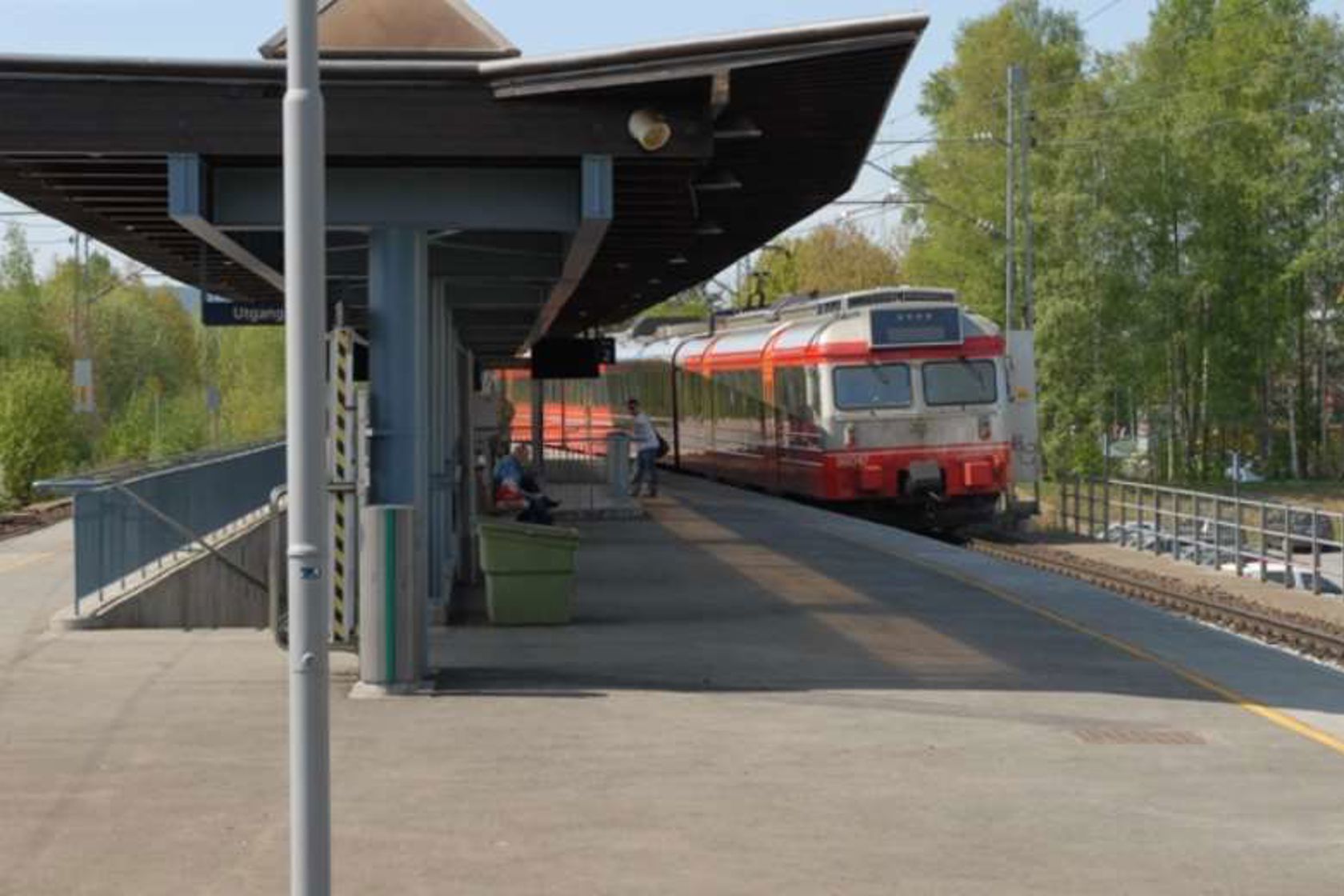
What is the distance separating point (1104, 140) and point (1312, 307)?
847cm

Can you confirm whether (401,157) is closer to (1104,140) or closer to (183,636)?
(183,636)

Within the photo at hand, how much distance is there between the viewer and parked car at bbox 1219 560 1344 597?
2931 centimetres

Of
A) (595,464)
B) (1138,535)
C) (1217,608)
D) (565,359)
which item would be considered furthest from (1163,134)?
(1217,608)

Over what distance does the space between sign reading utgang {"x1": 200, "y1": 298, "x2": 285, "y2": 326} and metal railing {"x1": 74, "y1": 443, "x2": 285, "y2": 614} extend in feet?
5.51

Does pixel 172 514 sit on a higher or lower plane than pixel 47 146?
lower

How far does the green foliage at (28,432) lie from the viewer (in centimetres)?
5000

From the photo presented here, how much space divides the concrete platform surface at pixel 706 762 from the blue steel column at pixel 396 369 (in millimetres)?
1357

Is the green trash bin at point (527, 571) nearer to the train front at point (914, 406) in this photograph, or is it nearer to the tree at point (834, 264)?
the train front at point (914, 406)

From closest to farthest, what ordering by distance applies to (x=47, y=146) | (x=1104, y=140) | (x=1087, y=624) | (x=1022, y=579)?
(x=47, y=146), (x=1087, y=624), (x=1022, y=579), (x=1104, y=140)

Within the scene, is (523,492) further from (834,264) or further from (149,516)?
(834,264)

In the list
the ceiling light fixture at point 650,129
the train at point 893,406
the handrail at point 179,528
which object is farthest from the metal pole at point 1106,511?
the ceiling light fixture at point 650,129

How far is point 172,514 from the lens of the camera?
70.1 feet

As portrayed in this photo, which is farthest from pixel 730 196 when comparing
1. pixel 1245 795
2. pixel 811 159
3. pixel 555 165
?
pixel 1245 795

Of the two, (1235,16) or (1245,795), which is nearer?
(1245,795)
